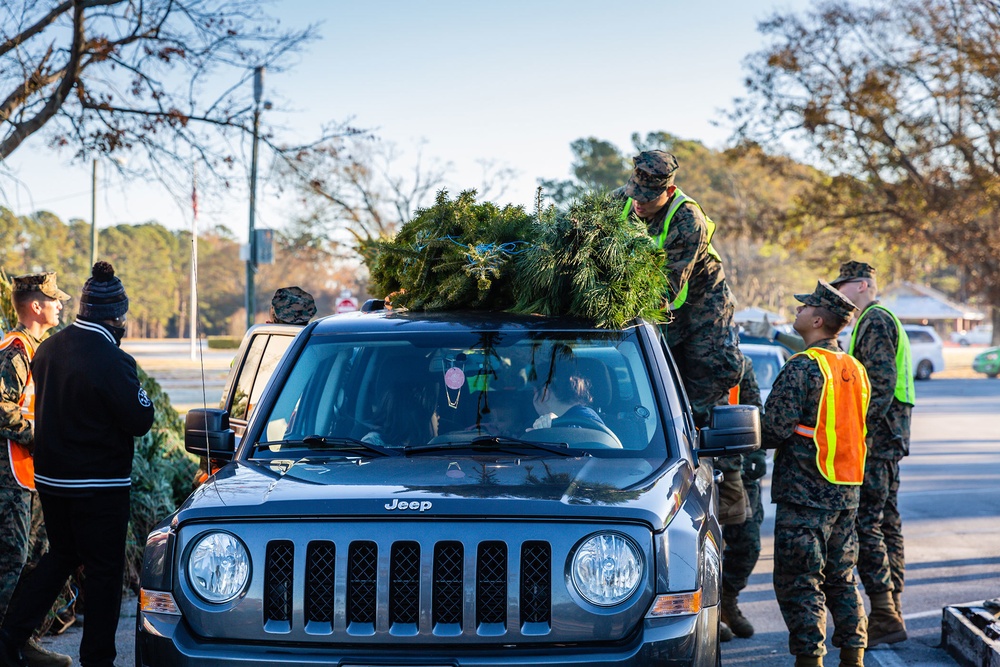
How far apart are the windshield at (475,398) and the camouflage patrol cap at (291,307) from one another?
331cm

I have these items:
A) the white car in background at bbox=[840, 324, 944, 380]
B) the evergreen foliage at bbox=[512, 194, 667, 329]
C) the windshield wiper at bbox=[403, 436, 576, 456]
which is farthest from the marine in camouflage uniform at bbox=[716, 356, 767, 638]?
the white car in background at bbox=[840, 324, 944, 380]

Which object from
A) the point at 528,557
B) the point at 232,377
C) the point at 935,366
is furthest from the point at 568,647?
the point at 935,366

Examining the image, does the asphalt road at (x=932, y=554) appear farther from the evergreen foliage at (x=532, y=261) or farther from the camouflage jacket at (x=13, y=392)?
the evergreen foliage at (x=532, y=261)

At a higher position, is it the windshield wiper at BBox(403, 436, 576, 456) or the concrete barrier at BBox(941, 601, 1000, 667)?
the windshield wiper at BBox(403, 436, 576, 456)

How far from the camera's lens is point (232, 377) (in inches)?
283

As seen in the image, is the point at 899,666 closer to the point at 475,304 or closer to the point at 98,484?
the point at 475,304

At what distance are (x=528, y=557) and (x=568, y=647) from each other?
0.30 meters

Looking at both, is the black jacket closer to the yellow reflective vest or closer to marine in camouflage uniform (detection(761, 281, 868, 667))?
the yellow reflective vest

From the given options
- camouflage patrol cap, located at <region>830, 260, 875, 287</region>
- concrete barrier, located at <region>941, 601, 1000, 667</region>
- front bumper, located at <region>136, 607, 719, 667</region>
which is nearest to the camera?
front bumper, located at <region>136, 607, 719, 667</region>

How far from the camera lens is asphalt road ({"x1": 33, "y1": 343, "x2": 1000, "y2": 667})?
6234 millimetres

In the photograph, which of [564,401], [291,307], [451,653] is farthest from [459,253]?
[291,307]

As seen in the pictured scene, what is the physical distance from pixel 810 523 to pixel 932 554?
13.3 ft

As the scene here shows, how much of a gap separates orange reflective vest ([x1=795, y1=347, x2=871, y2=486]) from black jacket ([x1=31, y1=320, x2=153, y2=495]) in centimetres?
337

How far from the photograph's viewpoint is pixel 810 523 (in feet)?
18.1
